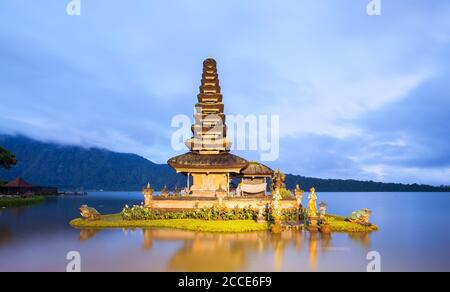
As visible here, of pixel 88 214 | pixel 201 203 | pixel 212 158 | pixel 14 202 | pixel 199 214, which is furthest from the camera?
pixel 14 202

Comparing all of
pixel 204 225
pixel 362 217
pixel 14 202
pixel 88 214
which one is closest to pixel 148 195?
pixel 88 214

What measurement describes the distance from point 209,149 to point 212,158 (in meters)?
2.36

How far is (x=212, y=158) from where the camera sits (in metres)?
36.4

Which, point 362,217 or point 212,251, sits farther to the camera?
point 362,217

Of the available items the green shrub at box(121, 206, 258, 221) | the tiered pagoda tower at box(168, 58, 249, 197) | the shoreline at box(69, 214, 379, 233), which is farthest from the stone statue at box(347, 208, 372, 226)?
the tiered pagoda tower at box(168, 58, 249, 197)

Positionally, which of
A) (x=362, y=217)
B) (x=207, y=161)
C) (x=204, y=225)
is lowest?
(x=204, y=225)

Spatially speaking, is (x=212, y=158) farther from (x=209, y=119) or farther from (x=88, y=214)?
(x=88, y=214)

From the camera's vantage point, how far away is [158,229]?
26500mm

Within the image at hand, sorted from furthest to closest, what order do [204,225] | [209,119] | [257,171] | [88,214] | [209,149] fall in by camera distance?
1. [209,119]
2. [257,171]
3. [209,149]
4. [88,214]
5. [204,225]

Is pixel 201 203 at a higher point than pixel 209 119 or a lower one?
lower

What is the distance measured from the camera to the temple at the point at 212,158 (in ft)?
116

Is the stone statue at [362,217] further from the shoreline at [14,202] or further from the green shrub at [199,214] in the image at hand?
the shoreline at [14,202]
